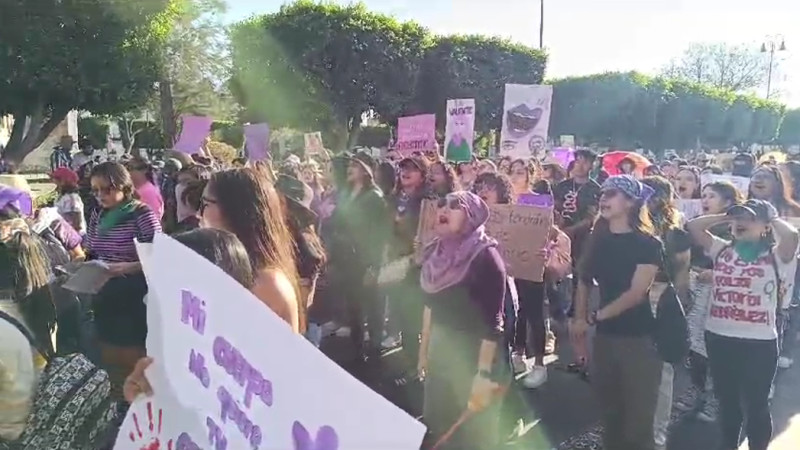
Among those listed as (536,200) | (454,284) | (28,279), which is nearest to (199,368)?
(28,279)

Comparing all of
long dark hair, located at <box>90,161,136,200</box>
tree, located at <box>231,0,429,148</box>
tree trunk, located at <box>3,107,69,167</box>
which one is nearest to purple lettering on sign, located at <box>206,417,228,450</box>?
long dark hair, located at <box>90,161,136,200</box>

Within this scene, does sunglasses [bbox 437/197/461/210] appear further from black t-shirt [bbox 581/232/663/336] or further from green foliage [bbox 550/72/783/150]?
green foliage [bbox 550/72/783/150]

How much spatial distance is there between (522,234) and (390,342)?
6.99 ft

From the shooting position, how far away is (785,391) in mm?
5895

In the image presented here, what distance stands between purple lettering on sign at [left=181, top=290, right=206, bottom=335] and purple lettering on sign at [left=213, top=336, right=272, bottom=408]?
0.24 ft

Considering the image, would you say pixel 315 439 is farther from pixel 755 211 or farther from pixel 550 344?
pixel 550 344

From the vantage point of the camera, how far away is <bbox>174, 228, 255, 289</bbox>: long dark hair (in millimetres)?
2227

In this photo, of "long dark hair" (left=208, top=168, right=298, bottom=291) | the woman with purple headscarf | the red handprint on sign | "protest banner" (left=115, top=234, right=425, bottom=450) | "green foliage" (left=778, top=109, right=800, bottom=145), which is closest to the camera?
"protest banner" (left=115, top=234, right=425, bottom=450)

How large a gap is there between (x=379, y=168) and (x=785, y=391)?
3785mm

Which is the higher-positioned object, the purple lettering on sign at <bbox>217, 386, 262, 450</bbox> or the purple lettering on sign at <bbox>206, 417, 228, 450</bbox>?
the purple lettering on sign at <bbox>217, 386, 262, 450</bbox>

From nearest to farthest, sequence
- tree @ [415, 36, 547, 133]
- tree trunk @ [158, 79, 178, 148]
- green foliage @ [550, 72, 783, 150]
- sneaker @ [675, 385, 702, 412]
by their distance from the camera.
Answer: sneaker @ [675, 385, 702, 412] → tree @ [415, 36, 547, 133] → tree trunk @ [158, 79, 178, 148] → green foliage @ [550, 72, 783, 150]

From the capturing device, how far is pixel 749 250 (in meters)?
4.05

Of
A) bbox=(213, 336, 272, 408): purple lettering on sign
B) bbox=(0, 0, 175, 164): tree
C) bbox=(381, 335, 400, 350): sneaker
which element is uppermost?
bbox=(0, 0, 175, 164): tree

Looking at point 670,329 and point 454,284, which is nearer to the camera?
point 454,284
